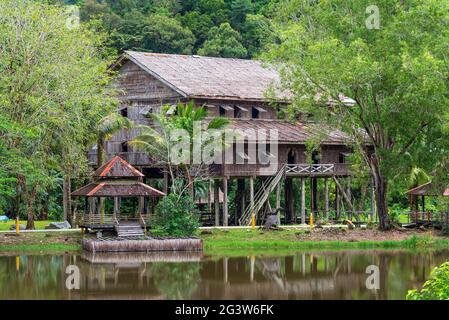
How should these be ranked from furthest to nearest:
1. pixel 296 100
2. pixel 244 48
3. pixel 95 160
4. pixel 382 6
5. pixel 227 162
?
pixel 244 48 < pixel 95 160 < pixel 227 162 < pixel 296 100 < pixel 382 6

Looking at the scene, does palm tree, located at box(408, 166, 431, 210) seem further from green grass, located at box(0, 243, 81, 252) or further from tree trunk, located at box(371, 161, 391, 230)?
green grass, located at box(0, 243, 81, 252)

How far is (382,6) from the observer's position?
4503 centimetres

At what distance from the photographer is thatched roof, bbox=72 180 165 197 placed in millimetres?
45969

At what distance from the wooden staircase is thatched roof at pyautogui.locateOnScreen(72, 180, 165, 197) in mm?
1579

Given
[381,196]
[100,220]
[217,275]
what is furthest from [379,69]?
[217,275]

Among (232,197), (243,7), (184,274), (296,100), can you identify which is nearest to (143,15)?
(243,7)

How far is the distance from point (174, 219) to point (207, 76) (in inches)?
539

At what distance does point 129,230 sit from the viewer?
45.0 m

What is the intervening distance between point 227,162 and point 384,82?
10.0 m

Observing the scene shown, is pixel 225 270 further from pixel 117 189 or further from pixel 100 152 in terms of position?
pixel 100 152

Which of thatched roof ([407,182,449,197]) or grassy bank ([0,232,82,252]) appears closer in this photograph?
grassy bank ([0,232,82,252])

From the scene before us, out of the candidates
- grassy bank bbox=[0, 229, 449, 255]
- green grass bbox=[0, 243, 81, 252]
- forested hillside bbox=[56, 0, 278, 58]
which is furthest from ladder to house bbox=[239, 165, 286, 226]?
forested hillside bbox=[56, 0, 278, 58]

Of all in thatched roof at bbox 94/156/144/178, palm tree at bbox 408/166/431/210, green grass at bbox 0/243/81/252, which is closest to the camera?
green grass at bbox 0/243/81/252

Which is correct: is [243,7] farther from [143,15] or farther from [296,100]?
[296,100]
